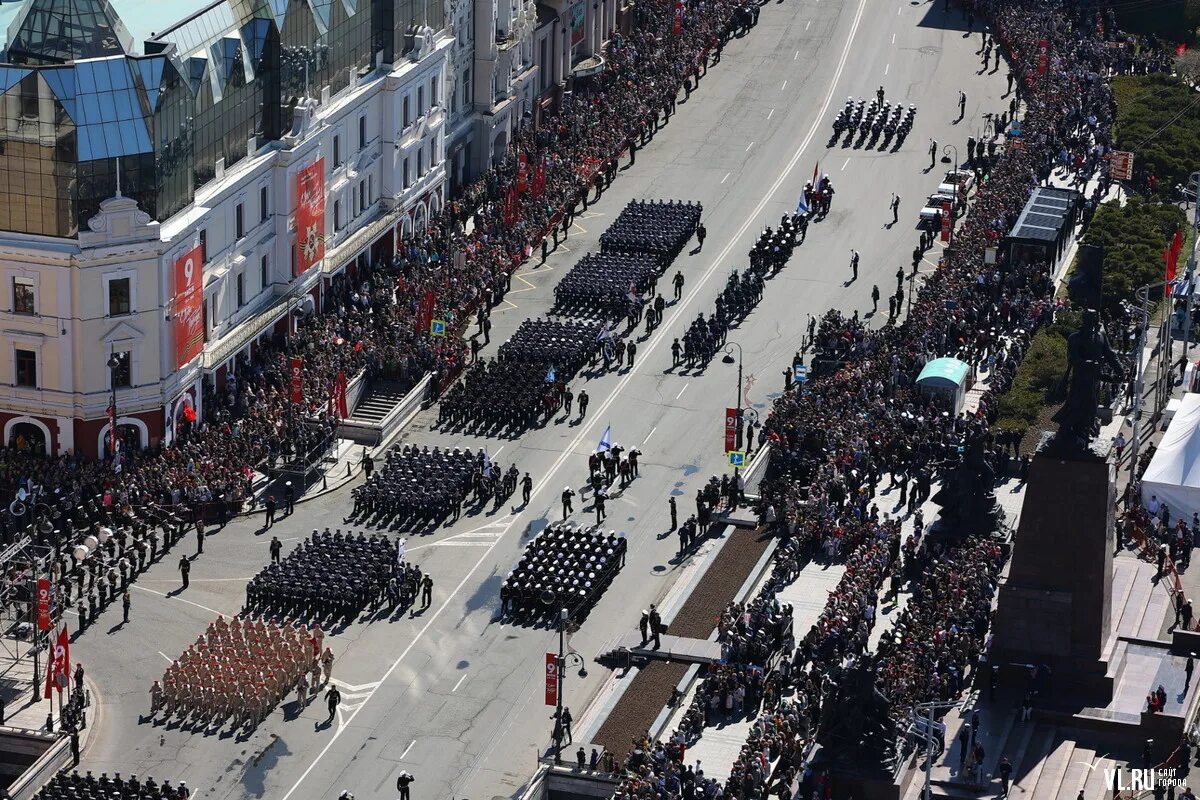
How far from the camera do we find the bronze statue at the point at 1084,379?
332 ft

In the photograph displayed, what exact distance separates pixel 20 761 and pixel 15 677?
5013mm

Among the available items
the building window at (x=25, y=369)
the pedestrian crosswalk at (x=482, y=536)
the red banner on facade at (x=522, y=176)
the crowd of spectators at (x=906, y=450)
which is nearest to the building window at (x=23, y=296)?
the building window at (x=25, y=369)

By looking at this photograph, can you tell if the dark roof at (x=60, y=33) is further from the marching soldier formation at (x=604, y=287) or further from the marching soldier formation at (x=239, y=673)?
the marching soldier formation at (x=604, y=287)

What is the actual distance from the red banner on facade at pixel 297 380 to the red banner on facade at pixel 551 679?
3106cm

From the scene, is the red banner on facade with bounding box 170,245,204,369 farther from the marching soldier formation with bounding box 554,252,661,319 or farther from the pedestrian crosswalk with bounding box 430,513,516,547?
the marching soldier formation with bounding box 554,252,661,319

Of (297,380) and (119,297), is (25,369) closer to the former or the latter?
(119,297)

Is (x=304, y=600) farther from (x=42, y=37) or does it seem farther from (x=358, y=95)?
(x=358, y=95)

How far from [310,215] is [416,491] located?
21.8m

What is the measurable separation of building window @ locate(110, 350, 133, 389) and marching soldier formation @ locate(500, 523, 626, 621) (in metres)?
20.2

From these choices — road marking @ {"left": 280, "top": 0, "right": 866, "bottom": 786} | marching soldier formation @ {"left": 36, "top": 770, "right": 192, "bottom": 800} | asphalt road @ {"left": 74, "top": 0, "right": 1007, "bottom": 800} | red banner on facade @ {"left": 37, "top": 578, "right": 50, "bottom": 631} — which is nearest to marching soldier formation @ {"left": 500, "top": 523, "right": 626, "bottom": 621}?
asphalt road @ {"left": 74, "top": 0, "right": 1007, "bottom": 800}

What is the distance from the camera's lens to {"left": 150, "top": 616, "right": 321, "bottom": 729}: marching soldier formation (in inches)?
4269

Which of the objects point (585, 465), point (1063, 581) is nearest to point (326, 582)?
point (585, 465)

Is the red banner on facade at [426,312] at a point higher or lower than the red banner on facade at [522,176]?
lower

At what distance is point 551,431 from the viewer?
134 meters
